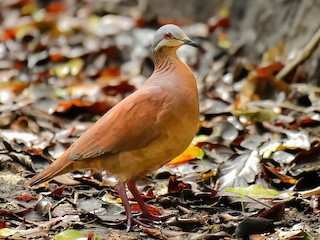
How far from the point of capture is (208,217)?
4465 mm

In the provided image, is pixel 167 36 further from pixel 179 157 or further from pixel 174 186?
pixel 179 157

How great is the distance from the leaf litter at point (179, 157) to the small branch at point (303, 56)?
0.04 meters

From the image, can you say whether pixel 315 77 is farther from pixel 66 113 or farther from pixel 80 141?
pixel 80 141

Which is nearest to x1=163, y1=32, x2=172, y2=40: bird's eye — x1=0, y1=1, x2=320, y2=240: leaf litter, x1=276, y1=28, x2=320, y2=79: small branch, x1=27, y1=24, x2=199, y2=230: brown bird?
x1=27, y1=24, x2=199, y2=230: brown bird

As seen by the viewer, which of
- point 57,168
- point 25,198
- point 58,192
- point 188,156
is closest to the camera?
point 57,168

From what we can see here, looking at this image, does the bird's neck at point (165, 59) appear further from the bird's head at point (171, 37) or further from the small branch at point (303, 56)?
the small branch at point (303, 56)

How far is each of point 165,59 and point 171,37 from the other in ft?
0.46

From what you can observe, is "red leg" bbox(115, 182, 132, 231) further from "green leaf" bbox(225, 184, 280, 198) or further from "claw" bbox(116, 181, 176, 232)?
"green leaf" bbox(225, 184, 280, 198)

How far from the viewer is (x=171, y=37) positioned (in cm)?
451

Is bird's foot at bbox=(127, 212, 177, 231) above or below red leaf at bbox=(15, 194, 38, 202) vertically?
below

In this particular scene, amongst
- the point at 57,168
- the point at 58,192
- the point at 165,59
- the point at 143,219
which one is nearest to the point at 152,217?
the point at 143,219

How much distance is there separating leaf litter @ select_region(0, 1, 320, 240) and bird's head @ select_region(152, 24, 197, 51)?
38.0 inches

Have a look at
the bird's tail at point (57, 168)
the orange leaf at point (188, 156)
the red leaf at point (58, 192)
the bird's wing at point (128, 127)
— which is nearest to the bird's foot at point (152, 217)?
the bird's wing at point (128, 127)

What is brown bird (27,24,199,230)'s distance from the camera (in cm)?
426
